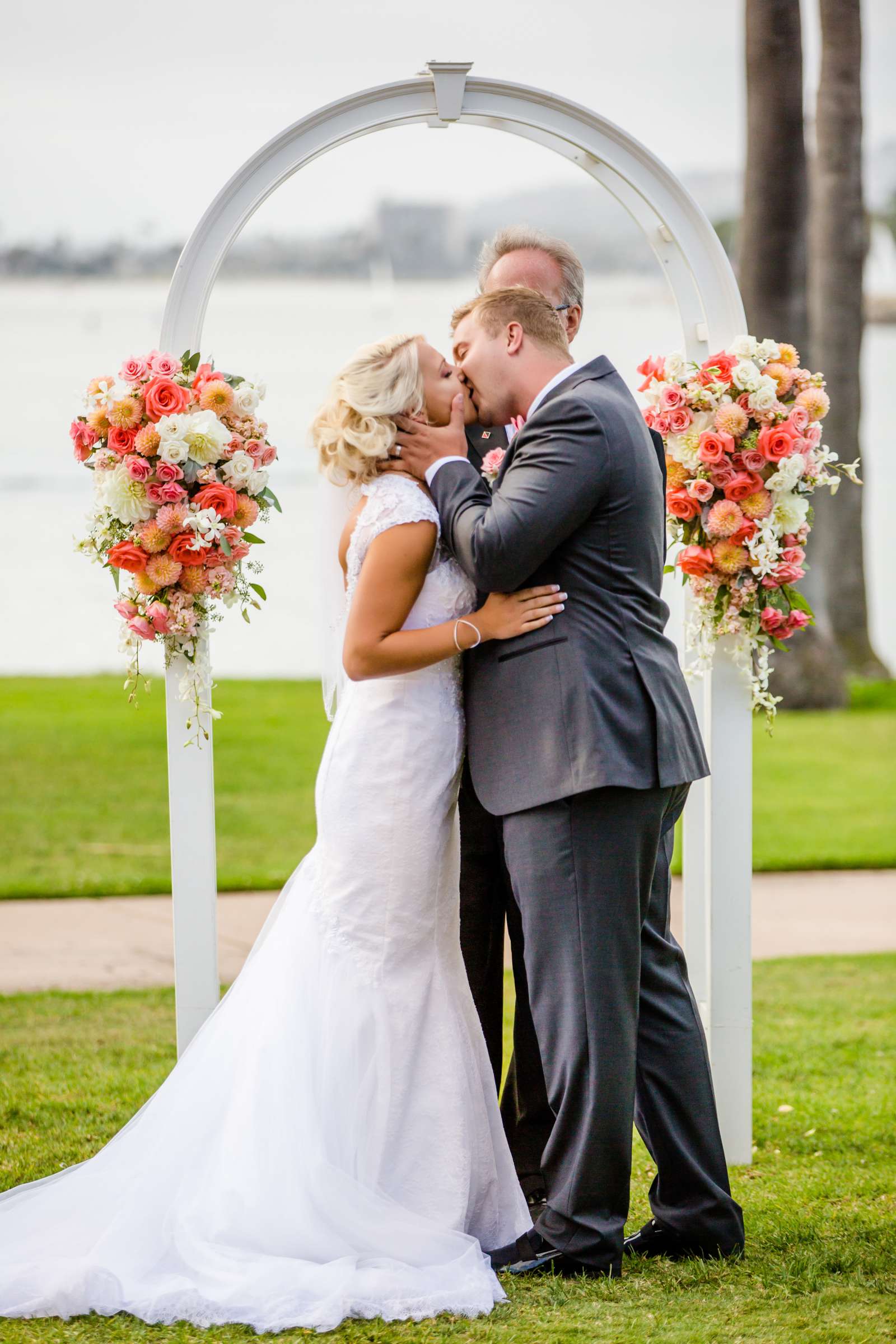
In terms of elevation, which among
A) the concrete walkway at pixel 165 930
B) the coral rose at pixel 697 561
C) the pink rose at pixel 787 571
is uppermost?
the coral rose at pixel 697 561

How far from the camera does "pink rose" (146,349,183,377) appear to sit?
335 centimetres

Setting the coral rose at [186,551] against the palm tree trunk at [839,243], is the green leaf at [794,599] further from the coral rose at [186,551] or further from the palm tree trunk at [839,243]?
the palm tree trunk at [839,243]

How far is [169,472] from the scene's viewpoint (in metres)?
3.26

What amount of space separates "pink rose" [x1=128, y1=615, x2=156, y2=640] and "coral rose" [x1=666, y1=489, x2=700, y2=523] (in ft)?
4.42

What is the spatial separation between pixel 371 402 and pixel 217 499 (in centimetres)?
47

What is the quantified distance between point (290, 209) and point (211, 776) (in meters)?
15.7

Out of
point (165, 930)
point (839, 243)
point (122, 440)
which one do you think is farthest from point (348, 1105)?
point (839, 243)

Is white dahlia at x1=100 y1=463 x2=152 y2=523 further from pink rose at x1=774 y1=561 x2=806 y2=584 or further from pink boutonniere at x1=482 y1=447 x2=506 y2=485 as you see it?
pink rose at x1=774 y1=561 x2=806 y2=584

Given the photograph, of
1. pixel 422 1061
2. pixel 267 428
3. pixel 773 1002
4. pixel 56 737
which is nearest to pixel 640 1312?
pixel 422 1061

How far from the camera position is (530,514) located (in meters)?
2.85

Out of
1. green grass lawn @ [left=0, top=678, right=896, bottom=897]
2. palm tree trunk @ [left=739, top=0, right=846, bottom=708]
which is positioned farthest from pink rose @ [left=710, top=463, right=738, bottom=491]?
palm tree trunk @ [left=739, top=0, right=846, bottom=708]

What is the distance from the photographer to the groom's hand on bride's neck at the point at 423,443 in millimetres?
3127

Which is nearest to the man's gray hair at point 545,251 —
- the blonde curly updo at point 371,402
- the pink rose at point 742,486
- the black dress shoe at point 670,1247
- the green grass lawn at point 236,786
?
the pink rose at point 742,486

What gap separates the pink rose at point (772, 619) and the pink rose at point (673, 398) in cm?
57
